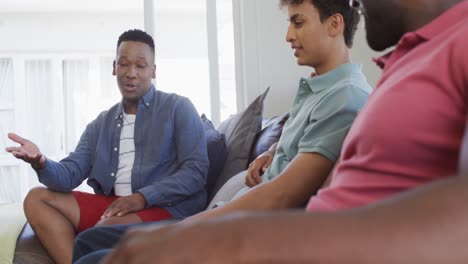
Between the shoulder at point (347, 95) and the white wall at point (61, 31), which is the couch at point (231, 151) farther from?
the white wall at point (61, 31)

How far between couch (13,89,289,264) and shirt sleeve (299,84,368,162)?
0.62 metres

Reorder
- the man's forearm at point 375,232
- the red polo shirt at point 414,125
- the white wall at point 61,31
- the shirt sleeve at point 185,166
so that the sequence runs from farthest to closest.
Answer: the white wall at point 61,31 → the shirt sleeve at point 185,166 → the red polo shirt at point 414,125 → the man's forearm at point 375,232

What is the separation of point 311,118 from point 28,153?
125 centimetres

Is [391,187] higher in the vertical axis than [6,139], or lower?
higher

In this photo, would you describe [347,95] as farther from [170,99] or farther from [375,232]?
[170,99]

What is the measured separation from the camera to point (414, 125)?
2.50 ft

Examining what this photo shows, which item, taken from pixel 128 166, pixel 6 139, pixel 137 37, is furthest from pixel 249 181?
pixel 6 139

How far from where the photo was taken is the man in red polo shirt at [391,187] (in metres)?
0.47

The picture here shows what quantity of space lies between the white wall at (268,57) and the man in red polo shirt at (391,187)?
2126 millimetres

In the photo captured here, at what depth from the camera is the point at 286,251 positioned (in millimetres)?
487

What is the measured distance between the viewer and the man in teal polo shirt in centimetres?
139

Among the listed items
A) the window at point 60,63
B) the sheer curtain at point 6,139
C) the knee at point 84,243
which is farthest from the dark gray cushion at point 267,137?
the sheer curtain at point 6,139

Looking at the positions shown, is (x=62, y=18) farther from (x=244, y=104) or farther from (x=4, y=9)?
(x=244, y=104)

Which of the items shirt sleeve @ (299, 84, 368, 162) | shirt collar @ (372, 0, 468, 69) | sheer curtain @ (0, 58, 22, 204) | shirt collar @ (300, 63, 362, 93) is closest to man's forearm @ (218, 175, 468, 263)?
shirt collar @ (372, 0, 468, 69)
